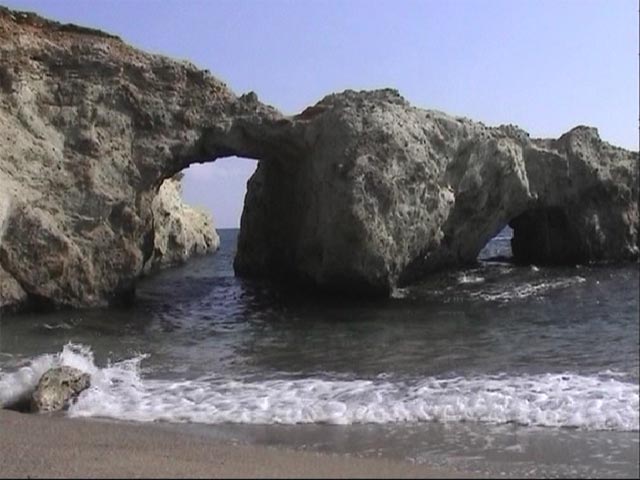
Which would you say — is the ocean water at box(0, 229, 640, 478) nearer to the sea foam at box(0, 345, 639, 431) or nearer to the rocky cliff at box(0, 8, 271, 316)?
the sea foam at box(0, 345, 639, 431)

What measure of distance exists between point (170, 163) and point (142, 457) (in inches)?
611

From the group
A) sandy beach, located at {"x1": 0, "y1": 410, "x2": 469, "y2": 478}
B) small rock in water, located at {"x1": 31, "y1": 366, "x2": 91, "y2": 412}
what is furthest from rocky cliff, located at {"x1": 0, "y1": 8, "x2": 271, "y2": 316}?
sandy beach, located at {"x1": 0, "y1": 410, "x2": 469, "y2": 478}

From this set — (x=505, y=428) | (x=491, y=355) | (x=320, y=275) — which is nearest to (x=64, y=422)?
(x=505, y=428)

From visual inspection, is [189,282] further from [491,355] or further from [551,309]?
[491,355]

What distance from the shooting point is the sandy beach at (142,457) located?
3.28m

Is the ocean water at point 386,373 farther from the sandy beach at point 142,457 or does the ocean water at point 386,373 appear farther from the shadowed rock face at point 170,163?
the shadowed rock face at point 170,163

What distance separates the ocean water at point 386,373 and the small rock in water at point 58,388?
0.20m

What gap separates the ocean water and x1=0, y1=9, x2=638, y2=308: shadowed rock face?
141cm

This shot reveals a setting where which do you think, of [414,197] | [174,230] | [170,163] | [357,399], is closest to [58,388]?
[357,399]

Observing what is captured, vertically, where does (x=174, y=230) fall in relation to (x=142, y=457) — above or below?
above

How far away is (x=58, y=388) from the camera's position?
973cm

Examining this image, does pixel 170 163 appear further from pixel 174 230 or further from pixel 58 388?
pixel 174 230

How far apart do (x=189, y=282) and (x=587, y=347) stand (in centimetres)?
2234

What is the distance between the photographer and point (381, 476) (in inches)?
114
